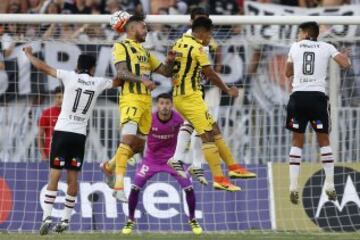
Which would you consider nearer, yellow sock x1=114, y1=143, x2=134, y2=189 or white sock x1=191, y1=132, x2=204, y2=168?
yellow sock x1=114, y1=143, x2=134, y2=189

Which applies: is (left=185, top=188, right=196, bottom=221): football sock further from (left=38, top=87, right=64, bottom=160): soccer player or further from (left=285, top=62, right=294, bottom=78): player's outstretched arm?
(left=38, top=87, right=64, bottom=160): soccer player

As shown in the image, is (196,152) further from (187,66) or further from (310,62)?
(310,62)

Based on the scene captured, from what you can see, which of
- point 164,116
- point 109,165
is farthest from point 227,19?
point 109,165

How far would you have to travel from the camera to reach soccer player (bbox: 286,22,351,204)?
18641 millimetres

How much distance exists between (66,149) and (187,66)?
86.2 inches

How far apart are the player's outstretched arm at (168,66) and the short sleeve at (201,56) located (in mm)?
317

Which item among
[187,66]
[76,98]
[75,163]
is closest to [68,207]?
[75,163]

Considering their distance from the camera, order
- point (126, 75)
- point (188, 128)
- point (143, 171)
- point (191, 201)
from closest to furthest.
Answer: point (126, 75), point (188, 128), point (191, 201), point (143, 171)

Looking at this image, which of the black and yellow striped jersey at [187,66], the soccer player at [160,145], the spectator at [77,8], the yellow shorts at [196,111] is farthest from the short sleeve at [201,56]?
the spectator at [77,8]

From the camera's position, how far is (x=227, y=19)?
20188 mm

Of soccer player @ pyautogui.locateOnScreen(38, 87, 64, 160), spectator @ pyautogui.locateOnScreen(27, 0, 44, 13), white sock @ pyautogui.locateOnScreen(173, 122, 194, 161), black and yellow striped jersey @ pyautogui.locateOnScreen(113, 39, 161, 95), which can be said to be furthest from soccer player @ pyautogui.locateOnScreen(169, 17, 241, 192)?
spectator @ pyautogui.locateOnScreen(27, 0, 44, 13)

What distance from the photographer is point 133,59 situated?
18.2 meters

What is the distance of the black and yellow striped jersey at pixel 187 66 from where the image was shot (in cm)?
1825

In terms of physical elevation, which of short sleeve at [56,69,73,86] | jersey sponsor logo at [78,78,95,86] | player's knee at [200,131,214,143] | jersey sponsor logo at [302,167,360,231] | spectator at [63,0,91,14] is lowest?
jersey sponsor logo at [302,167,360,231]
